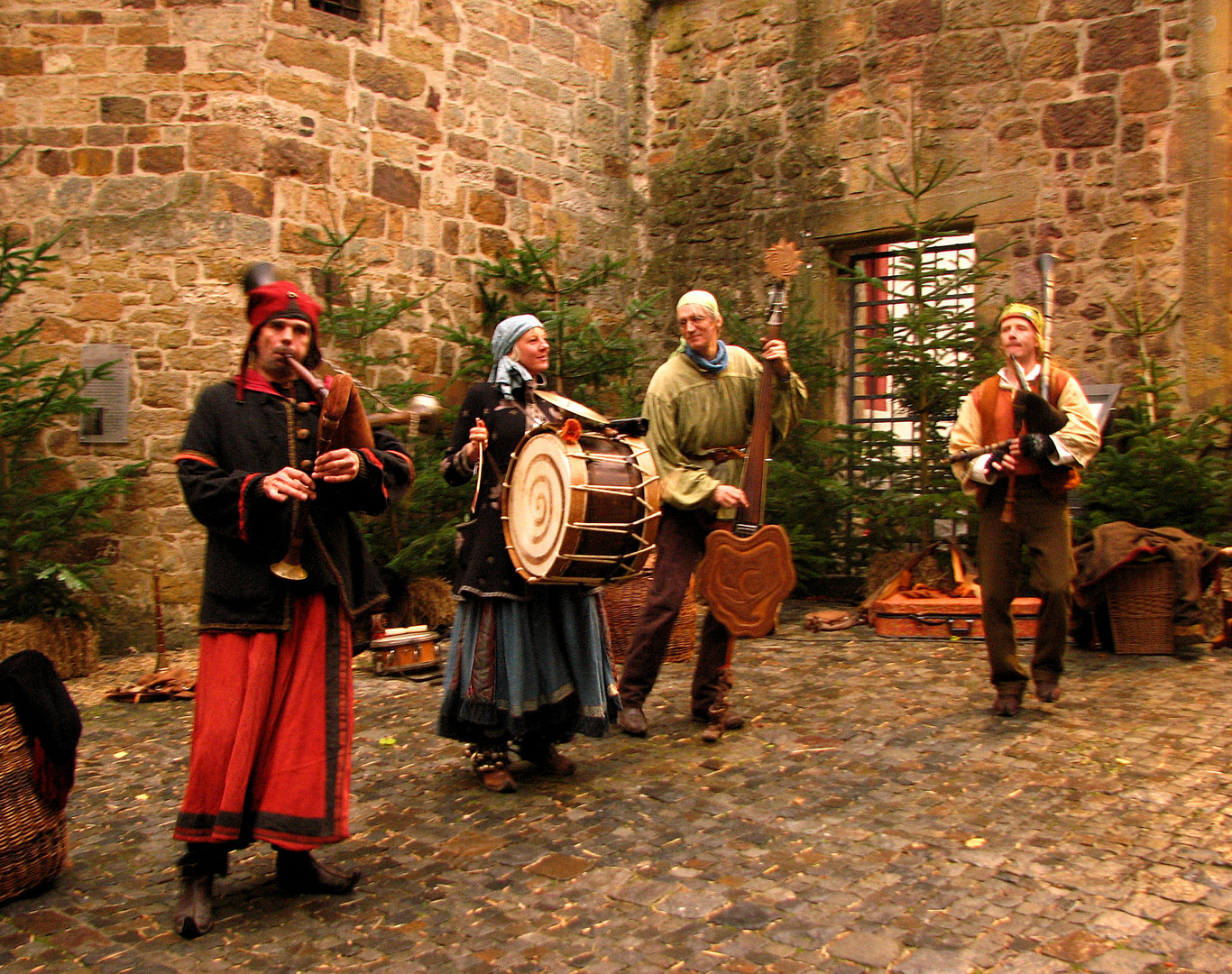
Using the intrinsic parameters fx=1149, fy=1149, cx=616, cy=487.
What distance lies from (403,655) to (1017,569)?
3580 millimetres

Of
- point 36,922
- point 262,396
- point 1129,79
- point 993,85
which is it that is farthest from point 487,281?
point 36,922

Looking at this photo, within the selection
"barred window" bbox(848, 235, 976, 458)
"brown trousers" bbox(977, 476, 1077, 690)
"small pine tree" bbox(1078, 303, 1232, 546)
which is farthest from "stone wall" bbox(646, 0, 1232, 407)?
"brown trousers" bbox(977, 476, 1077, 690)

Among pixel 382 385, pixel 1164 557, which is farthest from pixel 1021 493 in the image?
pixel 382 385

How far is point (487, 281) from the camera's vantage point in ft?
30.5

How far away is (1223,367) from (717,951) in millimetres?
6507

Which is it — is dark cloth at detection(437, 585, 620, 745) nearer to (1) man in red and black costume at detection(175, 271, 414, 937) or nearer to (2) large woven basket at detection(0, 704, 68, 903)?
(1) man in red and black costume at detection(175, 271, 414, 937)

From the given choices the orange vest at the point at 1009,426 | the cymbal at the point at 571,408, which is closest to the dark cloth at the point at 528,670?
the cymbal at the point at 571,408

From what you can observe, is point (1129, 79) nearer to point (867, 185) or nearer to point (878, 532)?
point (867, 185)

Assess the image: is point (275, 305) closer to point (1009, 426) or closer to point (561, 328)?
point (1009, 426)

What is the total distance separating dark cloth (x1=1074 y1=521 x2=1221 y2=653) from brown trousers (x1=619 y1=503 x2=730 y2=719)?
2495 millimetres

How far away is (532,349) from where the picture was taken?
4.55 m

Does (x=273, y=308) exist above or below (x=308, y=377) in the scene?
above

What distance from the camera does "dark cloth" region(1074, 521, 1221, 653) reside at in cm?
631

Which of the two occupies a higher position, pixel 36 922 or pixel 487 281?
pixel 487 281
